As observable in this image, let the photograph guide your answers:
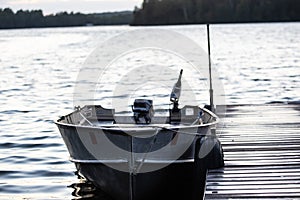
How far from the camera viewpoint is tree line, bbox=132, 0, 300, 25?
383 feet

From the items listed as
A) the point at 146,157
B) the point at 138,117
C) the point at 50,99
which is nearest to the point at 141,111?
the point at 138,117

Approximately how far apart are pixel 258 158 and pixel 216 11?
372ft

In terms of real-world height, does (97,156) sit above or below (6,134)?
above

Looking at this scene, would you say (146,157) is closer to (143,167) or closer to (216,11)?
(143,167)

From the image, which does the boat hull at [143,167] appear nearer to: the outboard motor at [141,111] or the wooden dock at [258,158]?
the wooden dock at [258,158]

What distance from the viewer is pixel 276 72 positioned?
110ft

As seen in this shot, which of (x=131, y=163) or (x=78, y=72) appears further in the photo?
(x=78, y=72)

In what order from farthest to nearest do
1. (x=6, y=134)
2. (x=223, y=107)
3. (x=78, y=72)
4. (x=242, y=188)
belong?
(x=78, y=72)
(x=6, y=134)
(x=223, y=107)
(x=242, y=188)

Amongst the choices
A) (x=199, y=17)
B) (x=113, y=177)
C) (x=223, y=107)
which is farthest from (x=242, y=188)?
(x=199, y=17)

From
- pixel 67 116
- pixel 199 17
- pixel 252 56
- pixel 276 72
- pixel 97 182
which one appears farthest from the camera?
pixel 199 17

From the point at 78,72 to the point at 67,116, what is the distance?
27.1m

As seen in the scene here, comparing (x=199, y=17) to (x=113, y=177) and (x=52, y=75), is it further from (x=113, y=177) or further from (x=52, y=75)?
(x=113, y=177)

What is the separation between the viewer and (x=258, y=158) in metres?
9.50

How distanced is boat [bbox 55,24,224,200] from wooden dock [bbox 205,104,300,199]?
1.22 feet
